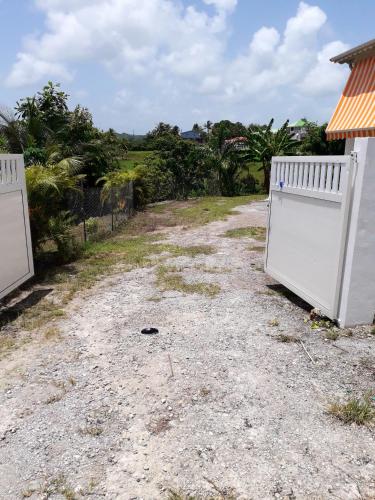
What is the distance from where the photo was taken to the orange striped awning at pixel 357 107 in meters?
9.23

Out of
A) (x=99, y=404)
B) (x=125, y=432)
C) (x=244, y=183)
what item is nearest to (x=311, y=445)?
(x=125, y=432)

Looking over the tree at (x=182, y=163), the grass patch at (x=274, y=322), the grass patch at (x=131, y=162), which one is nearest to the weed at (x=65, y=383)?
the grass patch at (x=274, y=322)

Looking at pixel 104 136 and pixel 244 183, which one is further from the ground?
pixel 104 136

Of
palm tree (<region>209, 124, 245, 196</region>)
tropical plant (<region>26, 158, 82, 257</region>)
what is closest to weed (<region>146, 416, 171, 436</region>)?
tropical plant (<region>26, 158, 82, 257</region>)

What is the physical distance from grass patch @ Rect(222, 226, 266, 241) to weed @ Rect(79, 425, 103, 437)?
8.14m

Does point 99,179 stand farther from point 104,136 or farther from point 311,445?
point 311,445

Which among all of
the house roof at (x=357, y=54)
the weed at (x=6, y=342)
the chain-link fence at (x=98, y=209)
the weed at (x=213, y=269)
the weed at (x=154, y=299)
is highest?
the house roof at (x=357, y=54)

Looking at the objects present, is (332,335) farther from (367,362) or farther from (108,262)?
(108,262)

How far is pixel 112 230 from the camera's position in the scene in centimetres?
1214

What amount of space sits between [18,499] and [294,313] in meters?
3.99

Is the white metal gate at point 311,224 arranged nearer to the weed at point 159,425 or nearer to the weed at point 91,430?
the weed at point 159,425

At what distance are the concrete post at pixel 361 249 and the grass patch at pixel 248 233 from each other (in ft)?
19.3

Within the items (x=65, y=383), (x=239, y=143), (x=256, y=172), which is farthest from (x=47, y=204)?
(x=256, y=172)

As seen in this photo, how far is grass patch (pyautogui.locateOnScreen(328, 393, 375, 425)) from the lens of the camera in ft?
10.5
